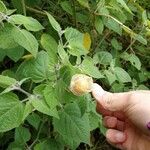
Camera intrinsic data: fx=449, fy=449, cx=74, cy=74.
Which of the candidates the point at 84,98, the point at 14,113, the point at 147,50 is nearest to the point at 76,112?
the point at 84,98

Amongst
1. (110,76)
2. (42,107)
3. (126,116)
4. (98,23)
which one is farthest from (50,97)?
(98,23)

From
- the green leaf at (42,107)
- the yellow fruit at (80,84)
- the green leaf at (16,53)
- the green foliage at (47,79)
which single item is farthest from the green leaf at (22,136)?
the yellow fruit at (80,84)

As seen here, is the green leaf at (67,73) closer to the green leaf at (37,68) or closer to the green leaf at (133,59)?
the green leaf at (37,68)

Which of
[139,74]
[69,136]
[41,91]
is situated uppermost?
[41,91]

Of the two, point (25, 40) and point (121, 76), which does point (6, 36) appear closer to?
point (25, 40)

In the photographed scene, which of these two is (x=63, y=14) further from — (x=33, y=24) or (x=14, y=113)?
(x=14, y=113)
